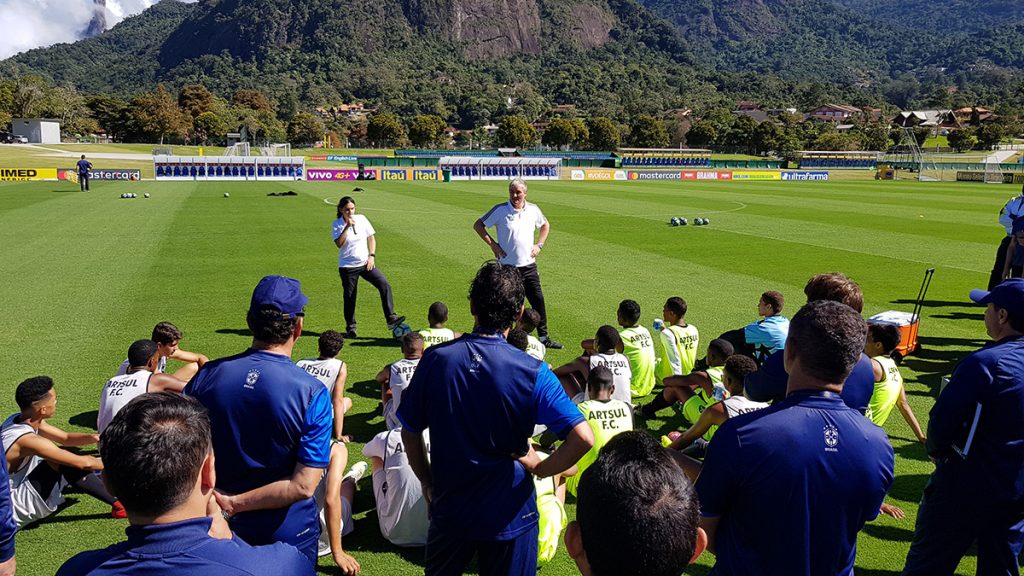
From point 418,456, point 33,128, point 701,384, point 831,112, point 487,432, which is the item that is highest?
point 831,112

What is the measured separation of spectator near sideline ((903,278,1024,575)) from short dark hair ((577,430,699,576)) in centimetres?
269

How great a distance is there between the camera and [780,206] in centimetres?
3303

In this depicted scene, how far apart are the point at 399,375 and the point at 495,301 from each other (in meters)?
3.24

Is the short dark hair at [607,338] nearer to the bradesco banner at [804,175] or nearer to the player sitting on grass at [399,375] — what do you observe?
the player sitting on grass at [399,375]

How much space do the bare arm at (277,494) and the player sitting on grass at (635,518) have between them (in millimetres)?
1857

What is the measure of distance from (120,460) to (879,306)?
44.7 ft

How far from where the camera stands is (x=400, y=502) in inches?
201

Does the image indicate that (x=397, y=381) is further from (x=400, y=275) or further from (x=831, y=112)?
(x=831, y=112)

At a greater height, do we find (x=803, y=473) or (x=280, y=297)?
(x=280, y=297)

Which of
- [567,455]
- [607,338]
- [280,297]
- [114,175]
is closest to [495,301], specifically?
[567,455]

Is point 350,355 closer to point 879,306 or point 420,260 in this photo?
point 420,260

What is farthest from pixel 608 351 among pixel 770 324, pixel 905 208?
pixel 905 208

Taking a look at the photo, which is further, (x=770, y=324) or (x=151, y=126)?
(x=151, y=126)

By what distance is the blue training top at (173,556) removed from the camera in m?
2.06
